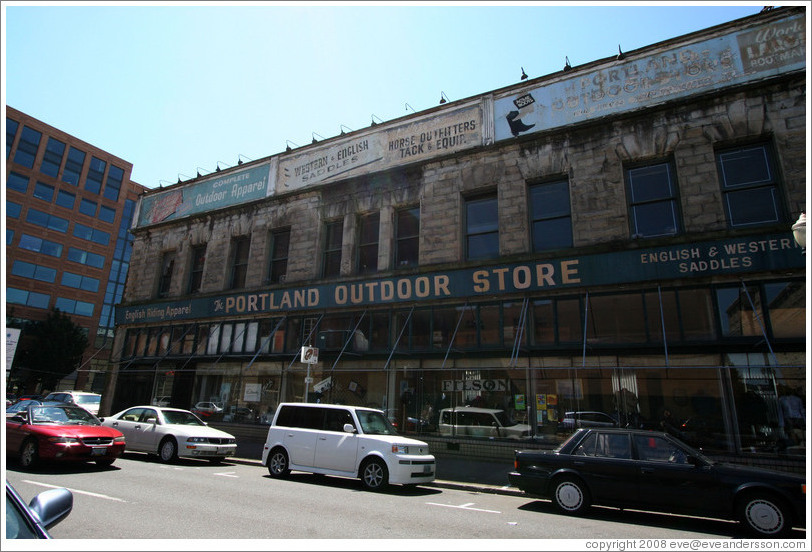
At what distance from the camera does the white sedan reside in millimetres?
12953

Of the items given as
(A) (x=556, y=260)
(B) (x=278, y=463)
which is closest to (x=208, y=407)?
(B) (x=278, y=463)

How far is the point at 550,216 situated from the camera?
15375mm

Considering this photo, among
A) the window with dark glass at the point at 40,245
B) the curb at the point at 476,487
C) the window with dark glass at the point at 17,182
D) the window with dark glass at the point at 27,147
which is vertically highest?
the window with dark glass at the point at 27,147

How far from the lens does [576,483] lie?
27.4 feet

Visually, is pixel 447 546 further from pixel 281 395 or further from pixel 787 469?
pixel 281 395

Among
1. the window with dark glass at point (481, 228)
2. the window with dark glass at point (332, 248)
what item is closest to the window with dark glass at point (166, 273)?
the window with dark glass at point (332, 248)

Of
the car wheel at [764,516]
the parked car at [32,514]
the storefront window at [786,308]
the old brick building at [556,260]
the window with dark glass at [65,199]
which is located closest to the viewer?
the parked car at [32,514]

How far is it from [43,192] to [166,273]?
139ft

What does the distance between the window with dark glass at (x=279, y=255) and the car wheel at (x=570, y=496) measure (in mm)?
14668

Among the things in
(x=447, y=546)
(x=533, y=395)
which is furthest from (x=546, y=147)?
(x=447, y=546)

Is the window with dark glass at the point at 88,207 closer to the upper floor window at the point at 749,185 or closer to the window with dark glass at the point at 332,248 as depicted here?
the window with dark glass at the point at 332,248

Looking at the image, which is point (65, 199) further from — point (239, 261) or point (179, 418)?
point (179, 418)

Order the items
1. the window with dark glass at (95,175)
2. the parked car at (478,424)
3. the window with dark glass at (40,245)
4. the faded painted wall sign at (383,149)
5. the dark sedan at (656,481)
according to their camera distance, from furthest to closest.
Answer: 1. the window with dark glass at (95,175)
2. the window with dark glass at (40,245)
3. the faded painted wall sign at (383,149)
4. the parked car at (478,424)
5. the dark sedan at (656,481)

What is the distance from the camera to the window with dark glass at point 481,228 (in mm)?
16125
